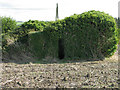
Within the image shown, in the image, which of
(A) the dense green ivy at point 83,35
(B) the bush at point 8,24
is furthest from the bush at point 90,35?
(B) the bush at point 8,24

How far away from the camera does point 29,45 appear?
923 cm

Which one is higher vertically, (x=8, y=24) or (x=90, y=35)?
(x=8, y=24)

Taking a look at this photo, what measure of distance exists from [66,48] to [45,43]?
1260 millimetres

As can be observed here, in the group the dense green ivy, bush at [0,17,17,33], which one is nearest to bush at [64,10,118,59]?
the dense green ivy

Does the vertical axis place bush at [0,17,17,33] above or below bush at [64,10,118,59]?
above

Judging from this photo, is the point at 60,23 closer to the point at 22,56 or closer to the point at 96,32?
the point at 96,32

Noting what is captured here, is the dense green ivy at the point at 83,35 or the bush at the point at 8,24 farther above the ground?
the bush at the point at 8,24

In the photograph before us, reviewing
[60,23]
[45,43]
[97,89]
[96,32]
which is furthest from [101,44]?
[97,89]

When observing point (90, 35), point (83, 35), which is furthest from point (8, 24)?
point (90, 35)

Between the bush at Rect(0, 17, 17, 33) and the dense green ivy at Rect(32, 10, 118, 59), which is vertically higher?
the bush at Rect(0, 17, 17, 33)

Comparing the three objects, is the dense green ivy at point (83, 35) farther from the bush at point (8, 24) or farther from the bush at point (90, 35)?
the bush at point (8, 24)

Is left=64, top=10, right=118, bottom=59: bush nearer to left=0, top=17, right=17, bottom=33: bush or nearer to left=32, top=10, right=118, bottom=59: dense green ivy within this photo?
left=32, top=10, right=118, bottom=59: dense green ivy

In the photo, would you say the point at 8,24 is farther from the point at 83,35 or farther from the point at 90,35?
the point at 90,35

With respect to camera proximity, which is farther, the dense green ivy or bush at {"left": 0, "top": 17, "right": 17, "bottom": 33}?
bush at {"left": 0, "top": 17, "right": 17, "bottom": 33}
